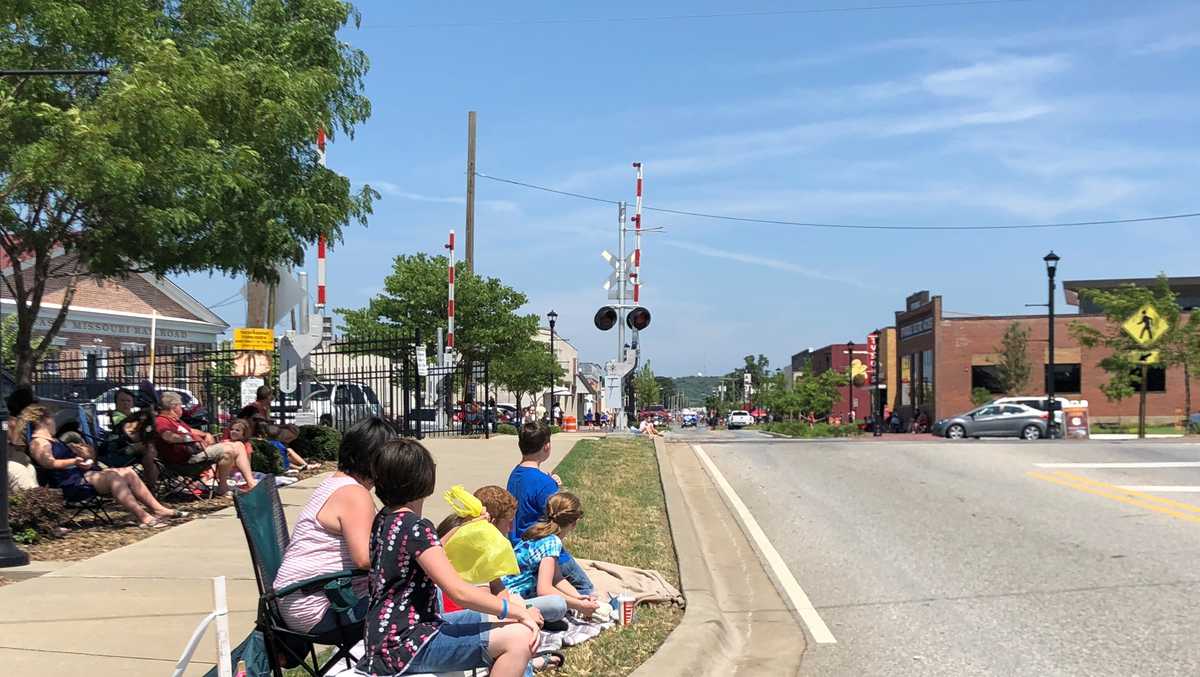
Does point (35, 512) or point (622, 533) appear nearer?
point (35, 512)

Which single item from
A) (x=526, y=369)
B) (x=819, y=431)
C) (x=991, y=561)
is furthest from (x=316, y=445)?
(x=526, y=369)

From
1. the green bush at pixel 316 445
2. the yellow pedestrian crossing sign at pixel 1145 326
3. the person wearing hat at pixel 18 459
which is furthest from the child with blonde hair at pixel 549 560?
the yellow pedestrian crossing sign at pixel 1145 326

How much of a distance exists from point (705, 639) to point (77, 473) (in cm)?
637

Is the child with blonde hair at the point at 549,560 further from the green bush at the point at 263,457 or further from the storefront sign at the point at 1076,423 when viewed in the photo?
the storefront sign at the point at 1076,423

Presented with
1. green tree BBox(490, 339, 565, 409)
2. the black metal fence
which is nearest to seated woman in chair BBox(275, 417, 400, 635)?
the black metal fence

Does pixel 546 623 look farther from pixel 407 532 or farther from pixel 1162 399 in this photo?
pixel 1162 399

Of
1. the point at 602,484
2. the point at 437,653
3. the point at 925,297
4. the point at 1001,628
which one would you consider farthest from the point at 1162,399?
the point at 437,653

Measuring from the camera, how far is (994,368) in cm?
6181

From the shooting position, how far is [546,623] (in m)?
6.38

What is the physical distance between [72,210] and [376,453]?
27.8 feet

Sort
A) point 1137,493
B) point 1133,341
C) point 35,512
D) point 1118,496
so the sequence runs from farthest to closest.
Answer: point 1133,341 < point 1137,493 < point 1118,496 < point 35,512

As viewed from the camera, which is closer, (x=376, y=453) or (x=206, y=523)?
(x=376, y=453)

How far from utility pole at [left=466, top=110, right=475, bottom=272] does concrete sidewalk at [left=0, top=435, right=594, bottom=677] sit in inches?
951

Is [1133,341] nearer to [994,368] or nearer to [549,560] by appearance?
[994,368]
